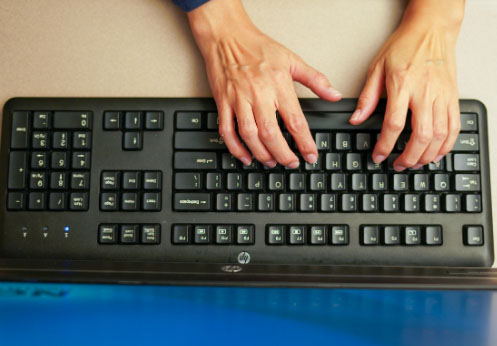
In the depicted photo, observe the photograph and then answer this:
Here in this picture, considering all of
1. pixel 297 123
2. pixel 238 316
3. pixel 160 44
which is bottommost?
pixel 238 316

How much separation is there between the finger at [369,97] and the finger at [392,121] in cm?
2

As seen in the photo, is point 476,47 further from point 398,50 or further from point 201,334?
point 201,334

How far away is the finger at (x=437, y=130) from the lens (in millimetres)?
534

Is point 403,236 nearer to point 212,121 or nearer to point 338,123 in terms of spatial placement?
point 338,123

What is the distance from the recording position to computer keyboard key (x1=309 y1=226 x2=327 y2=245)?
55 centimetres

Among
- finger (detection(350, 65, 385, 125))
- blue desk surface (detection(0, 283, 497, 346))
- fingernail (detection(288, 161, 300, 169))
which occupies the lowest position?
blue desk surface (detection(0, 283, 497, 346))

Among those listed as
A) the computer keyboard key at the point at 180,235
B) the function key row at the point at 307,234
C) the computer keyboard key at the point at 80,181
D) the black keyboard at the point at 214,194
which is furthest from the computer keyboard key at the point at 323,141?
the computer keyboard key at the point at 80,181

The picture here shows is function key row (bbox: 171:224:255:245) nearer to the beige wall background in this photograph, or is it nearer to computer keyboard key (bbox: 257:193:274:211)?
computer keyboard key (bbox: 257:193:274:211)

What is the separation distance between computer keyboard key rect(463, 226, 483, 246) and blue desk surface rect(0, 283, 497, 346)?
0.21 ft

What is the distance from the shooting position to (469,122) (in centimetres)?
56

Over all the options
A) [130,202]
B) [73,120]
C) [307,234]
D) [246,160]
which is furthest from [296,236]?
[73,120]

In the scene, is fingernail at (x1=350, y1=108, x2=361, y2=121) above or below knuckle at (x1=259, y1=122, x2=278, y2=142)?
above

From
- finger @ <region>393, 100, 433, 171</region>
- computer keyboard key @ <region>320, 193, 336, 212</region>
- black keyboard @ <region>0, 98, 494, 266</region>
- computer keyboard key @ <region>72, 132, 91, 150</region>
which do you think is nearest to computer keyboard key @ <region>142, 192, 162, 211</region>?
black keyboard @ <region>0, 98, 494, 266</region>

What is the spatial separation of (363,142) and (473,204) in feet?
0.53
